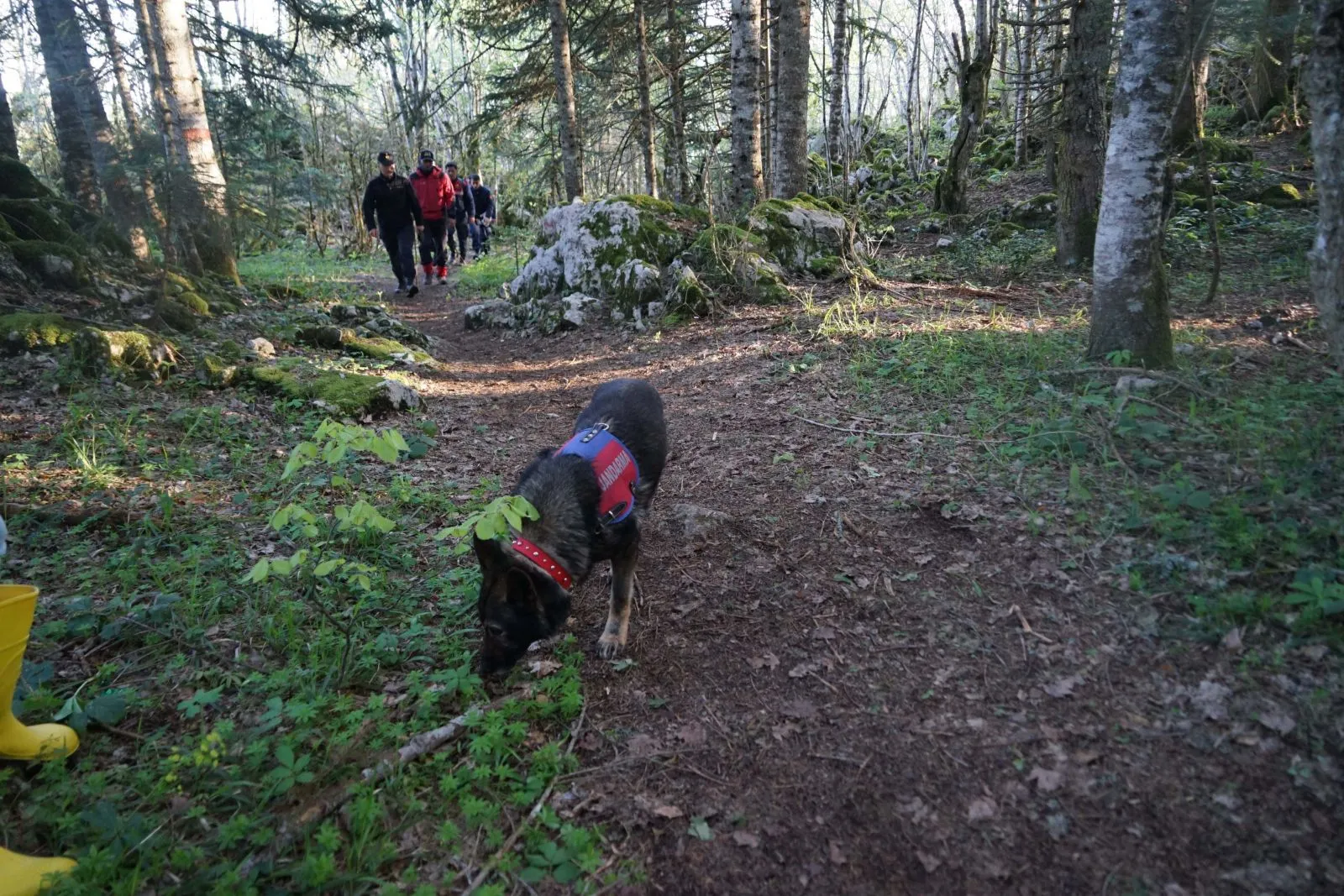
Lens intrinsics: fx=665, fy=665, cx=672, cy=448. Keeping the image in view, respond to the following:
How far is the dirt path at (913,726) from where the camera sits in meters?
2.34

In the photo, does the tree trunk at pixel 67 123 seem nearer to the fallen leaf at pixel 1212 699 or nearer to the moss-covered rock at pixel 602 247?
the moss-covered rock at pixel 602 247

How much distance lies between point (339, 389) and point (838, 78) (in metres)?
15.4

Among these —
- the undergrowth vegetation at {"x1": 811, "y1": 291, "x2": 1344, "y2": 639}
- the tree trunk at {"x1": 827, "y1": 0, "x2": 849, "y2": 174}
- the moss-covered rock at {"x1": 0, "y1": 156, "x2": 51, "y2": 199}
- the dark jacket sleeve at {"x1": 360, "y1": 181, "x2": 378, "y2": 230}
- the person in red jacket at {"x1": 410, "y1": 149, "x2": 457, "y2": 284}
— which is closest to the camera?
the undergrowth vegetation at {"x1": 811, "y1": 291, "x2": 1344, "y2": 639}

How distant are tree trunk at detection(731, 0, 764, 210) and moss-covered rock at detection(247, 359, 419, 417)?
7.14 meters

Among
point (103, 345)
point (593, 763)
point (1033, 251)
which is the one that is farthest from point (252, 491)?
point (1033, 251)

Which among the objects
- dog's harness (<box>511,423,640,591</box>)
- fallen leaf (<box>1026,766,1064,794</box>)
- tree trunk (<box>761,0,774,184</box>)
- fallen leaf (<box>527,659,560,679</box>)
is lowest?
fallen leaf (<box>1026,766,1064,794</box>)

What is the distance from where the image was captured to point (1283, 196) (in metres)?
10.7

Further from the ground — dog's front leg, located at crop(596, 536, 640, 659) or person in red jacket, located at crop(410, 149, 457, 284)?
person in red jacket, located at crop(410, 149, 457, 284)

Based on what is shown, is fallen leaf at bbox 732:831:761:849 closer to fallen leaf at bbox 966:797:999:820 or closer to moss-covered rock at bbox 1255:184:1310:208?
fallen leaf at bbox 966:797:999:820

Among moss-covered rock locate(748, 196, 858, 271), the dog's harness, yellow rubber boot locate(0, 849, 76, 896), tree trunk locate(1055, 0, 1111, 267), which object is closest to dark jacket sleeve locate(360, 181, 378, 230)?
moss-covered rock locate(748, 196, 858, 271)

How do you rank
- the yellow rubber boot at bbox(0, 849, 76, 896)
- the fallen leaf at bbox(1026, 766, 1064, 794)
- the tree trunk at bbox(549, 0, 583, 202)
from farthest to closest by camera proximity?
the tree trunk at bbox(549, 0, 583, 202) → the fallen leaf at bbox(1026, 766, 1064, 794) → the yellow rubber boot at bbox(0, 849, 76, 896)

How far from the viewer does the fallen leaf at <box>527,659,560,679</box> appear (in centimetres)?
356

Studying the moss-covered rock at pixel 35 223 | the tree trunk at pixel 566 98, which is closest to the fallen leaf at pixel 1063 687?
the moss-covered rock at pixel 35 223

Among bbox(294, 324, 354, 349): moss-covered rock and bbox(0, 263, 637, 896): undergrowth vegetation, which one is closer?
bbox(0, 263, 637, 896): undergrowth vegetation
